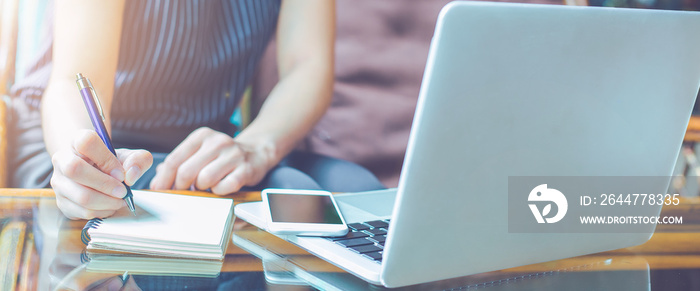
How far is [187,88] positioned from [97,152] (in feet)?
2.06

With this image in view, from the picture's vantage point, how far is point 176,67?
42.3 inches

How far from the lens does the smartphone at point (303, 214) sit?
467 mm

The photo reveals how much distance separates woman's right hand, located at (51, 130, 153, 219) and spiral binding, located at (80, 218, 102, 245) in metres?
0.02

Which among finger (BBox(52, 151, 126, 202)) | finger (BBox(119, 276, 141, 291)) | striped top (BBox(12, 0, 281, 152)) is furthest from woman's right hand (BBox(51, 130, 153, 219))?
striped top (BBox(12, 0, 281, 152))

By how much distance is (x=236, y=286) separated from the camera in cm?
39

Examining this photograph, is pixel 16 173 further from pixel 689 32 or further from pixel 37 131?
pixel 689 32

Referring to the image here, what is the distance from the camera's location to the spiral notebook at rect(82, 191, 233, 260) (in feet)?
1.43

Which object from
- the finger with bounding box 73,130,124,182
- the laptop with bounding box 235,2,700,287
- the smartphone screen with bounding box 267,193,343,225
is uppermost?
the laptop with bounding box 235,2,700,287

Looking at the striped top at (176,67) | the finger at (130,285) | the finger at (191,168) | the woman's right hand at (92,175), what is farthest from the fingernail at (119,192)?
the striped top at (176,67)

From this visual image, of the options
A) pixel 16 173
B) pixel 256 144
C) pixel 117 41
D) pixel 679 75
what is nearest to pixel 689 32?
pixel 679 75

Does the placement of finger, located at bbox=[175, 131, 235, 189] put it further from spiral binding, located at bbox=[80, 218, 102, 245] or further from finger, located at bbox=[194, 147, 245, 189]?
spiral binding, located at bbox=[80, 218, 102, 245]

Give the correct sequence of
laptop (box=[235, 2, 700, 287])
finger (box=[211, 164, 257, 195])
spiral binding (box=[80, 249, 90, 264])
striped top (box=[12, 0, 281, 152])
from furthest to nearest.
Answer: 1. striped top (box=[12, 0, 281, 152])
2. finger (box=[211, 164, 257, 195])
3. spiral binding (box=[80, 249, 90, 264])
4. laptop (box=[235, 2, 700, 287])

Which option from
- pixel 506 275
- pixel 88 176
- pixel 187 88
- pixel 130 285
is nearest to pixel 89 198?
pixel 88 176

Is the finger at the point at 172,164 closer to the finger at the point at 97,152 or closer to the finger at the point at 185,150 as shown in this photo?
the finger at the point at 185,150
